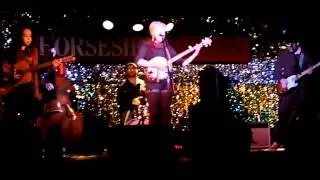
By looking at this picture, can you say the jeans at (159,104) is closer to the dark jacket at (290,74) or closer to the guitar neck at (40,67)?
the guitar neck at (40,67)

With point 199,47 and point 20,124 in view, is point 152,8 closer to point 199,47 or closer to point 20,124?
point 199,47

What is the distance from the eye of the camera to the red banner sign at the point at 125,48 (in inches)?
420

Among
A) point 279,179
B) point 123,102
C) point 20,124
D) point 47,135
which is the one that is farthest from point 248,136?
point 123,102

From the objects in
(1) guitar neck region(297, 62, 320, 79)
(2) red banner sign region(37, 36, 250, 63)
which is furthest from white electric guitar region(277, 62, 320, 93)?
(2) red banner sign region(37, 36, 250, 63)

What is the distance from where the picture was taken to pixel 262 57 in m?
11.9

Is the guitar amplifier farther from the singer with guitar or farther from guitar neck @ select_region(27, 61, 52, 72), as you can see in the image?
guitar neck @ select_region(27, 61, 52, 72)

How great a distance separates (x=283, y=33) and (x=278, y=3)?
3.81 ft

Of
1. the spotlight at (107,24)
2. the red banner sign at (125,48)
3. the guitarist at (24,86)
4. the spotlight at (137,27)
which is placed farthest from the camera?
the spotlight at (137,27)

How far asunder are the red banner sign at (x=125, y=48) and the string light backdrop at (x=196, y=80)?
302 mm

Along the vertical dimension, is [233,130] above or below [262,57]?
below

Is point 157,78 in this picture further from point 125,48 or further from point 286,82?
point 286,82

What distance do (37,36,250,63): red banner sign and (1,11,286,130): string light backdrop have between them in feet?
0.99

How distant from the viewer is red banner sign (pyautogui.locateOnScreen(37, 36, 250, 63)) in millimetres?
10664

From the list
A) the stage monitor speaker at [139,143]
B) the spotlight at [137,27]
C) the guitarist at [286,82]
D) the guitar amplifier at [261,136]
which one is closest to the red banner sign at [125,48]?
the spotlight at [137,27]
